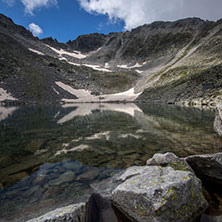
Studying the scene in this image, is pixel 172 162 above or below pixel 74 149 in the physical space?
above

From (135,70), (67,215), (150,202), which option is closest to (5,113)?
(67,215)

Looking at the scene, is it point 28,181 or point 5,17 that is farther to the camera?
point 5,17

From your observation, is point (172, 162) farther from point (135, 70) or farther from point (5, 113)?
point (135, 70)

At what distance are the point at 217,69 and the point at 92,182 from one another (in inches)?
1973

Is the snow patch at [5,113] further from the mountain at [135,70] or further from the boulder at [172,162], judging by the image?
the mountain at [135,70]

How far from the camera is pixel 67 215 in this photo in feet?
9.78

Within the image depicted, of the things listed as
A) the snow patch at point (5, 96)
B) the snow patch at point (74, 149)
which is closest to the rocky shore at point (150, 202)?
the snow patch at point (74, 149)

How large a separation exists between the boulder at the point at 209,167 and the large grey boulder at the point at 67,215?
4220mm

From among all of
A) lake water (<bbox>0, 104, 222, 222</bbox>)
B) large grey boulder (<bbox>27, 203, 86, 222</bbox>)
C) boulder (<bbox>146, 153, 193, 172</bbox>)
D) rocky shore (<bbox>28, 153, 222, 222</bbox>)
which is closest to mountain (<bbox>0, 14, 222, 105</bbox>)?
lake water (<bbox>0, 104, 222, 222</bbox>)

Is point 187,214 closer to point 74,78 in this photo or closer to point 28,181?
point 28,181

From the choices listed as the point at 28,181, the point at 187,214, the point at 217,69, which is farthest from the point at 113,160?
the point at 217,69

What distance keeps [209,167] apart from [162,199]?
3.07m

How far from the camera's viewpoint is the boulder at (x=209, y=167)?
496cm

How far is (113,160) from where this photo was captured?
7.56 metres
